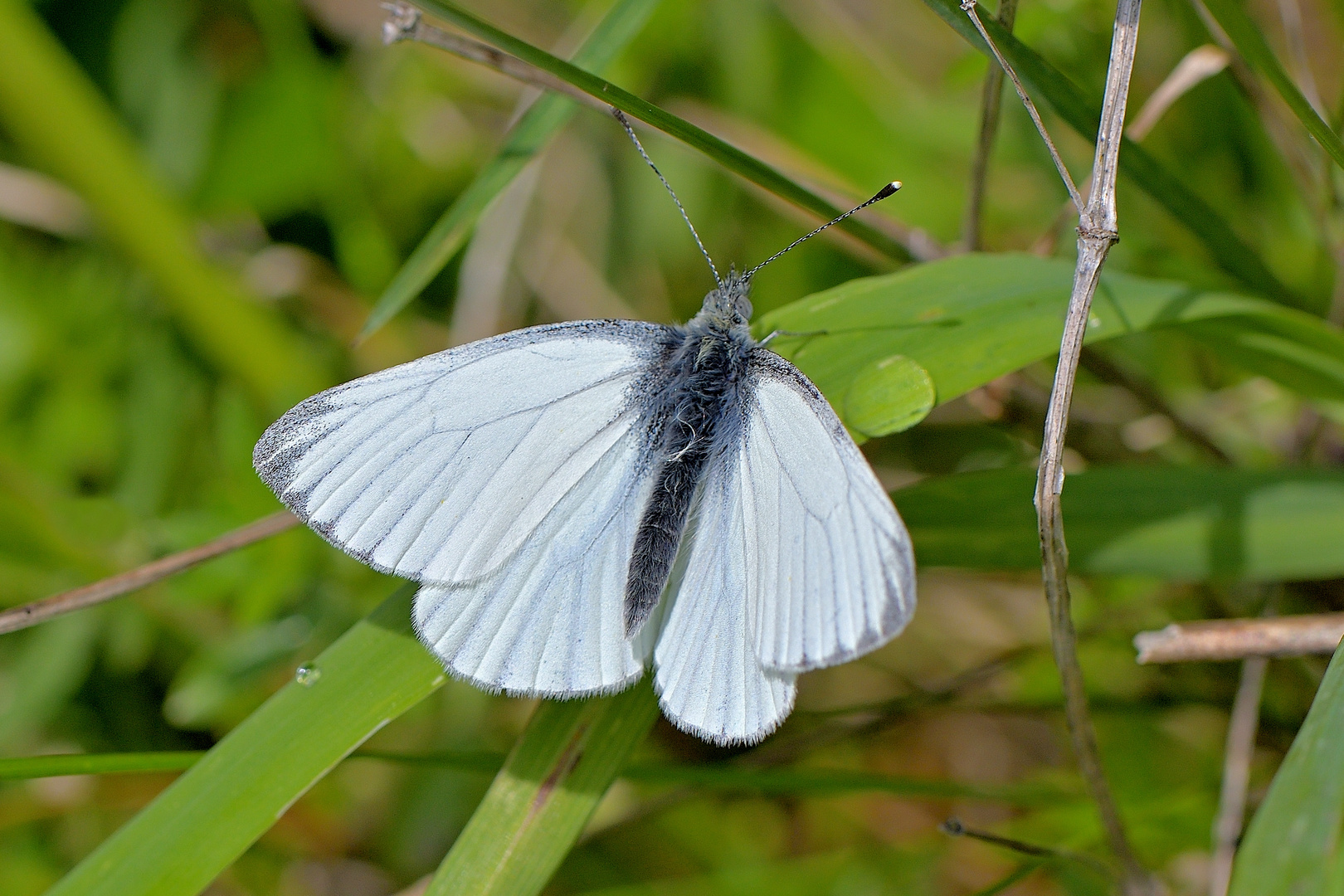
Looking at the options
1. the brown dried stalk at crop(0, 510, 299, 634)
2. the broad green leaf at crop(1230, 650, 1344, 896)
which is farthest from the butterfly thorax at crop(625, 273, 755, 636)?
the broad green leaf at crop(1230, 650, 1344, 896)

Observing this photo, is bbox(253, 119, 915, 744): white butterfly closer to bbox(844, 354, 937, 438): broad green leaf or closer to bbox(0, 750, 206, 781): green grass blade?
bbox(844, 354, 937, 438): broad green leaf

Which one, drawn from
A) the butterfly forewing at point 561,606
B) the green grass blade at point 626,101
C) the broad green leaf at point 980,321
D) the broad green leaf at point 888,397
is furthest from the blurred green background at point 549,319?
the butterfly forewing at point 561,606

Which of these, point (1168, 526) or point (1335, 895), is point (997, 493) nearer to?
point (1168, 526)

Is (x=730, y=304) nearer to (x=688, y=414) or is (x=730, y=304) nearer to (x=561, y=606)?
(x=688, y=414)

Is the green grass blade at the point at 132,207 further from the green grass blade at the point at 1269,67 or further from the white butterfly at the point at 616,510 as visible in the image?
the green grass blade at the point at 1269,67

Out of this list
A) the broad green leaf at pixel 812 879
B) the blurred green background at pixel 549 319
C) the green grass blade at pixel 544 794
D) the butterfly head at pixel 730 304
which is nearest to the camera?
the green grass blade at pixel 544 794

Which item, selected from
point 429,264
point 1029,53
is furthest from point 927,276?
point 429,264

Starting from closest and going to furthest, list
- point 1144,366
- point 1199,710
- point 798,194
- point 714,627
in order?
point 714,627, point 798,194, point 1199,710, point 1144,366

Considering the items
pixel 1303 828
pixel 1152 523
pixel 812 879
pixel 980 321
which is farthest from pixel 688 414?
pixel 812 879
